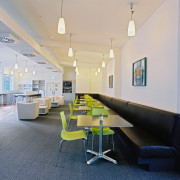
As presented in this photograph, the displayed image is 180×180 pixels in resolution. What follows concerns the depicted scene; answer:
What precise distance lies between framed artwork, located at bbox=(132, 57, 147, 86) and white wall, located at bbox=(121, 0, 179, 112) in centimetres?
16

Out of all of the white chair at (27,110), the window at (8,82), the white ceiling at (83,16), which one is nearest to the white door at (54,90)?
the window at (8,82)

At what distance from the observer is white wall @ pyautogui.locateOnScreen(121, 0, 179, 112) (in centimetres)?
272

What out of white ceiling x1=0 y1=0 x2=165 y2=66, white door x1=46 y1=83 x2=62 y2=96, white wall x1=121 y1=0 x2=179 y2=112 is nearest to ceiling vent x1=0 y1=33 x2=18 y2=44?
white ceiling x1=0 y1=0 x2=165 y2=66

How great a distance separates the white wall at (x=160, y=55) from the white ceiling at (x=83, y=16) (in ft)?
1.12

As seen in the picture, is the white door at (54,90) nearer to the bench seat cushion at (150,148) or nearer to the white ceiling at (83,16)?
the white ceiling at (83,16)

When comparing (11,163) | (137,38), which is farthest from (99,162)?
(137,38)

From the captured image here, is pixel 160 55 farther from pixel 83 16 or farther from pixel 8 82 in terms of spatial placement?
pixel 8 82

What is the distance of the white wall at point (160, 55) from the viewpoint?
107 inches

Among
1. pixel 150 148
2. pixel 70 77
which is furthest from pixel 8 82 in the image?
pixel 150 148

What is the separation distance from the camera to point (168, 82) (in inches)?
114

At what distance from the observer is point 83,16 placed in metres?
3.73

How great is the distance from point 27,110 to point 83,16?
4295mm

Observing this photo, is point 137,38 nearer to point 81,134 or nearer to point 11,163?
point 81,134

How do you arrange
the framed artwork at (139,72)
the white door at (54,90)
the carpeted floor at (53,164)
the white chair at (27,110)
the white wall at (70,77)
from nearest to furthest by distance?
1. the carpeted floor at (53,164)
2. the framed artwork at (139,72)
3. the white chair at (27,110)
4. the white door at (54,90)
5. the white wall at (70,77)
